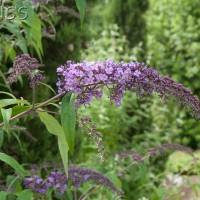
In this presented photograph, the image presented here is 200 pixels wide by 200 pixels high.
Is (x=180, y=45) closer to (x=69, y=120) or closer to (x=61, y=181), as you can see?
(x=61, y=181)

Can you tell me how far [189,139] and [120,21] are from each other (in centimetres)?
245

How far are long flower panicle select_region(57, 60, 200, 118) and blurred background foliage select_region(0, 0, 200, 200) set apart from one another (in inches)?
17.5

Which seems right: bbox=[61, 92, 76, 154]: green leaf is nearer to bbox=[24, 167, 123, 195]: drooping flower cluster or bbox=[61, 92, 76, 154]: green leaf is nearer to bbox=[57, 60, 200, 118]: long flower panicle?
bbox=[57, 60, 200, 118]: long flower panicle

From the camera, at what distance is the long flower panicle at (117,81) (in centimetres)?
140

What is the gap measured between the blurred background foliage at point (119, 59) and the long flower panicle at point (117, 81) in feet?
1.46

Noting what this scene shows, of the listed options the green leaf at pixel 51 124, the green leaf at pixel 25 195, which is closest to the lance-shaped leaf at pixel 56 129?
the green leaf at pixel 51 124

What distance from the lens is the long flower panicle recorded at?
4.58ft

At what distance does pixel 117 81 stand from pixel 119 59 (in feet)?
17.0

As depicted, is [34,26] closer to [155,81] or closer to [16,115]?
[16,115]

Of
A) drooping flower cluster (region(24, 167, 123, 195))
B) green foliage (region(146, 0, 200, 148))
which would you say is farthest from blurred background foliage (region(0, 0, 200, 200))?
drooping flower cluster (region(24, 167, 123, 195))

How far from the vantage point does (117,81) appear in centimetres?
141

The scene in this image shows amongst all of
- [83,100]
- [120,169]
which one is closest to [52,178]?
[83,100]

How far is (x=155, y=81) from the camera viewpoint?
143cm

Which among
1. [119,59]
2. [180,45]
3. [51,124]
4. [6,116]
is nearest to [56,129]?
[51,124]
